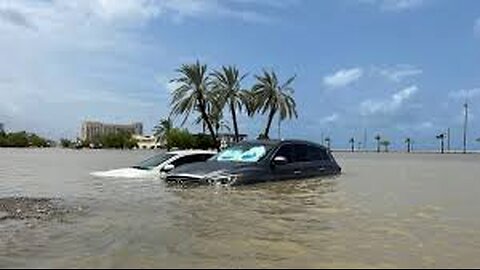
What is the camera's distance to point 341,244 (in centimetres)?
946

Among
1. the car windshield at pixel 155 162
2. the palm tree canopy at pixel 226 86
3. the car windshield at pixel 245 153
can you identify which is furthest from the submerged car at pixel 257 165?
the palm tree canopy at pixel 226 86

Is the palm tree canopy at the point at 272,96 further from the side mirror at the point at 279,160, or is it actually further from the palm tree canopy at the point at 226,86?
the side mirror at the point at 279,160

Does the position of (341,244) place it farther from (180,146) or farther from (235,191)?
(180,146)

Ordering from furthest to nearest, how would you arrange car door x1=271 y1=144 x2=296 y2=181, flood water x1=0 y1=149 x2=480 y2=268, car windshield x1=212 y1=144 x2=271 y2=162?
car door x1=271 y1=144 x2=296 y2=181 → car windshield x1=212 y1=144 x2=271 y2=162 → flood water x1=0 y1=149 x2=480 y2=268

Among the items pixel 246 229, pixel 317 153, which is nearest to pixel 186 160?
pixel 317 153

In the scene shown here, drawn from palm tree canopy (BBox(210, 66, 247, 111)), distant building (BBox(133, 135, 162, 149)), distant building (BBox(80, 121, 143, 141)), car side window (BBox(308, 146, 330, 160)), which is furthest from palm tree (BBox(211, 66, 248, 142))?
distant building (BBox(80, 121, 143, 141))

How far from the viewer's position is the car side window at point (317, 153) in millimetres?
21587

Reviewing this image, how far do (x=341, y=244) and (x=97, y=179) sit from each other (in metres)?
13.9

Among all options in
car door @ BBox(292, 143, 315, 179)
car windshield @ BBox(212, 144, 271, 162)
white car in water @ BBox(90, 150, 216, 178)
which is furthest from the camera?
white car in water @ BBox(90, 150, 216, 178)

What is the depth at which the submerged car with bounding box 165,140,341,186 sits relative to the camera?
56.7 feet

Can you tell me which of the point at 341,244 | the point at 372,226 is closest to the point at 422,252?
the point at 341,244

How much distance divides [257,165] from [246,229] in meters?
7.65

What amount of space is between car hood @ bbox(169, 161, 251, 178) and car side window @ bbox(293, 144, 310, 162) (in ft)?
8.29

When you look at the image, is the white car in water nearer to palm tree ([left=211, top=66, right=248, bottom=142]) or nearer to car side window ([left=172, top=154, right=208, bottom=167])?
car side window ([left=172, top=154, right=208, bottom=167])
